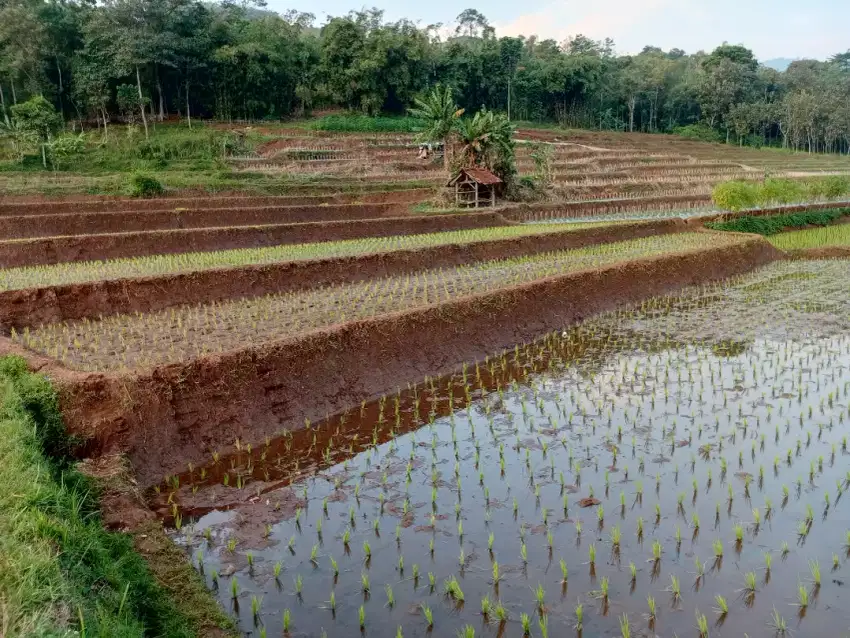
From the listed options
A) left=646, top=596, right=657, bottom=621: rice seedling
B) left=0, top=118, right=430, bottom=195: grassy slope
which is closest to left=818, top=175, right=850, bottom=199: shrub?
left=0, top=118, right=430, bottom=195: grassy slope

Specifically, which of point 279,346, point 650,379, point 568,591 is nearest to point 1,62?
point 279,346

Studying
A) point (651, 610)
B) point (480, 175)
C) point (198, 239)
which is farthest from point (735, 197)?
point (651, 610)

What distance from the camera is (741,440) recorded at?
6.93 m

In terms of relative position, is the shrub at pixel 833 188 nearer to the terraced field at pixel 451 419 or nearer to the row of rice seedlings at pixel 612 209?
the row of rice seedlings at pixel 612 209

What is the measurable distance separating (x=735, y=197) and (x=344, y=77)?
105 ft

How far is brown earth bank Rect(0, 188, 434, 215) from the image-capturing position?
23219 mm

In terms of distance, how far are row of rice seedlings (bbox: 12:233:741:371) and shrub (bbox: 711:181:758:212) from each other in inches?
435

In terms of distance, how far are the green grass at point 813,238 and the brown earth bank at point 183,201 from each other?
14648 mm

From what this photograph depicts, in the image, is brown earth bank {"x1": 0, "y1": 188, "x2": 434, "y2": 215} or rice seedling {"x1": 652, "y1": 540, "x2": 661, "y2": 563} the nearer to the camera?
rice seedling {"x1": 652, "y1": 540, "x2": 661, "y2": 563}

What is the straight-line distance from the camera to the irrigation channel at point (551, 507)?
4434 millimetres

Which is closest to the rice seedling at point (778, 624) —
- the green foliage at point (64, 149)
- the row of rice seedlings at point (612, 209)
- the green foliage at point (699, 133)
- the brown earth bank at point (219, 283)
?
the brown earth bank at point (219, 283)

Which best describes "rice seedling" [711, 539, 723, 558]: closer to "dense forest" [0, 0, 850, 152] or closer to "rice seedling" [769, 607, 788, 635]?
"rice seedling" [769, 607, 788, 635]

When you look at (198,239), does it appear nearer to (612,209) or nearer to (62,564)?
(62,564)

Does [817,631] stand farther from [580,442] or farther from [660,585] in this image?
[580,442]
